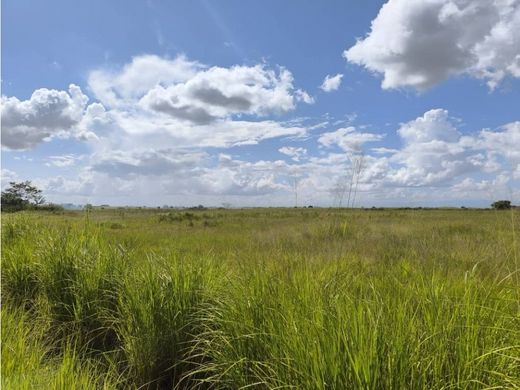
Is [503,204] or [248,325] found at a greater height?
[503,204]

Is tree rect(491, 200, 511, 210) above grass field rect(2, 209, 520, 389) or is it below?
above

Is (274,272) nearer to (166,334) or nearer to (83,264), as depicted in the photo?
(166,334)

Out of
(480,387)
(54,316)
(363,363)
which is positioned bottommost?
(54,316)

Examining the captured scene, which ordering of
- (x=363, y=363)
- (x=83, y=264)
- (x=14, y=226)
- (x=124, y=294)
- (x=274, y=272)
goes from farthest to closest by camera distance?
1. (x=14, y=226)
2. (x=83, y=264)
3. (x=124, y=294)
4. (x=274, y=272)
5. (x=363, y=363)

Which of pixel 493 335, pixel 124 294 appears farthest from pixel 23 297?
pixel 493 335

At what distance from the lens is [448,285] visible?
400 centimetres

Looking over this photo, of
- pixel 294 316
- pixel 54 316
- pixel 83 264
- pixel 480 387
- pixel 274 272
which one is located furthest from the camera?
pixel 83 264

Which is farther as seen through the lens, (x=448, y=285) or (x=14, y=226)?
(x=14, y=226)

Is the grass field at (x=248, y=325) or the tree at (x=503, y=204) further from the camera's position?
the tree at (x=503, y=204)

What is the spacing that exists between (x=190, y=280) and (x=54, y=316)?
2085 mm

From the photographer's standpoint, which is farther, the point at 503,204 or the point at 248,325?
the point at 503,204

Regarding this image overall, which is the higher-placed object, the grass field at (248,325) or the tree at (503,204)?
the tree at (503,204)

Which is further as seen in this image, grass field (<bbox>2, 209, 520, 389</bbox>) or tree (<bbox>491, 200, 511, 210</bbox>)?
tree (<bbox>491, 200, 511, 210</bbox>)

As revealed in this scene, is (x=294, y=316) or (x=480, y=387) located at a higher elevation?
(x=294, y=316)
